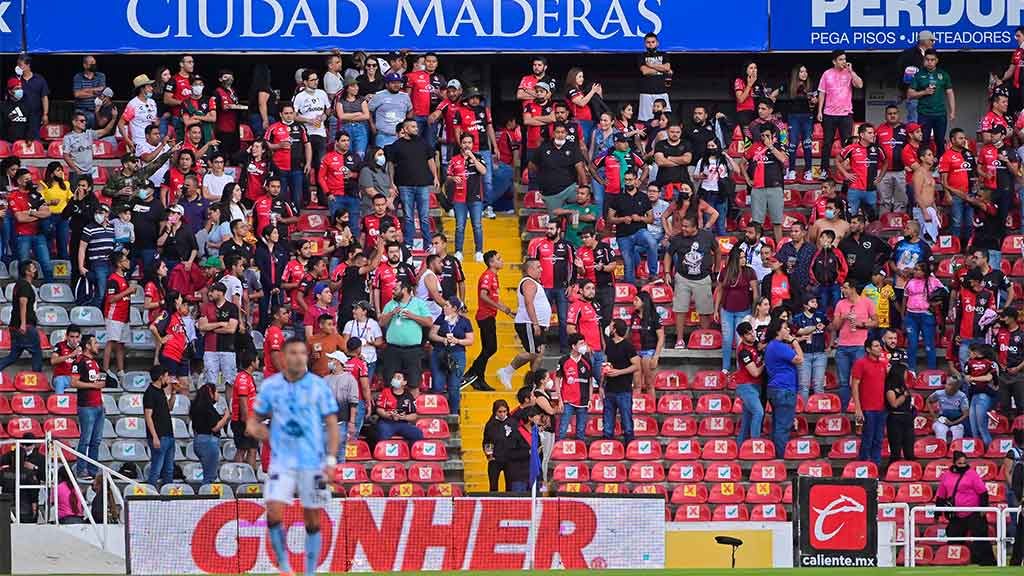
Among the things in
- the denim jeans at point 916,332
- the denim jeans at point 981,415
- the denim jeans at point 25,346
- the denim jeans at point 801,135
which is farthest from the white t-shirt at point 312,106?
the denim jeans at point 981,415

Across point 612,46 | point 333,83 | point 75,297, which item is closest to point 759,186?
point 612,46

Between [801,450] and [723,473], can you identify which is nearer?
[723,473]

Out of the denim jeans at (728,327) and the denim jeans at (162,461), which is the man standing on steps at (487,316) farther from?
the denim jeans at (162,461)

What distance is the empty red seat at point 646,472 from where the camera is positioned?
24.0m

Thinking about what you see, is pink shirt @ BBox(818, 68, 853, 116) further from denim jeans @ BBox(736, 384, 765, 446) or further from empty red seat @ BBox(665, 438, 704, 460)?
empty red seat @ BBox(665, 438, 704, 460)

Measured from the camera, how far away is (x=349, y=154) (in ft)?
88.3

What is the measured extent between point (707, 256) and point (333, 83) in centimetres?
600

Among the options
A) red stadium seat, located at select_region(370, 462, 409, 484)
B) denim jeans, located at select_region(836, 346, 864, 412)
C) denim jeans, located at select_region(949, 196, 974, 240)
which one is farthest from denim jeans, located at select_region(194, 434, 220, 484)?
denim jeans, located at select_region(949, 196, 974, 240)

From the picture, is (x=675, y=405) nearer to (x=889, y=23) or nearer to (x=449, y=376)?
(x=449, y=376)

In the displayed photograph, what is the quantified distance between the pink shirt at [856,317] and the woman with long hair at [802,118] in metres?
4.22

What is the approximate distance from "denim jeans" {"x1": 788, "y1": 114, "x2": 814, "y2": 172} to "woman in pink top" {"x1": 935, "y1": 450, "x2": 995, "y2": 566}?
6.77m

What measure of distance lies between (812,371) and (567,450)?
327cm

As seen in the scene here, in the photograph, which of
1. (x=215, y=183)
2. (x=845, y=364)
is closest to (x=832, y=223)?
(x=845, y=364)

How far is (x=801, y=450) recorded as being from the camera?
24.5 metres
